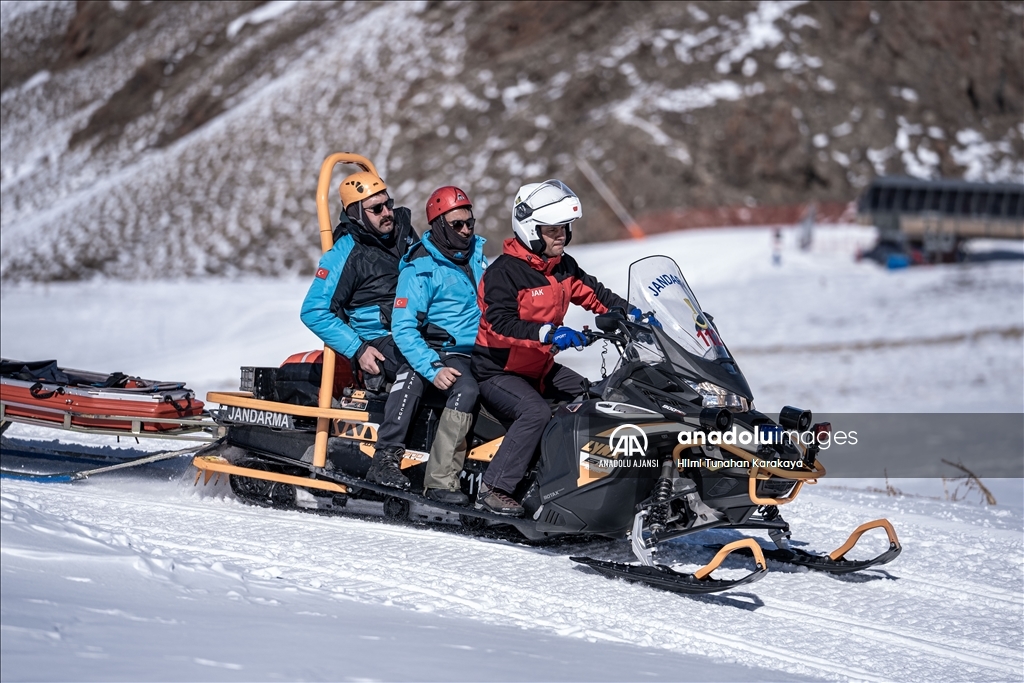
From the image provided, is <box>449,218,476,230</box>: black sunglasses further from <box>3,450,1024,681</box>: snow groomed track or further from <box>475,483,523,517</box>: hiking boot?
<box>3,450,1024,681</box>: snow groomed track

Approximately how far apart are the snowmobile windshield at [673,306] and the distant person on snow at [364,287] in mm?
1465

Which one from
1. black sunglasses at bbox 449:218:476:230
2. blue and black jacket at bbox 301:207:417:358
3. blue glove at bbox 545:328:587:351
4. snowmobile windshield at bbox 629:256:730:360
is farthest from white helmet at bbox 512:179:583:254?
blue and black jacket at bbox 301:207:417:358

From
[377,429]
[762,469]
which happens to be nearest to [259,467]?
[377,429]

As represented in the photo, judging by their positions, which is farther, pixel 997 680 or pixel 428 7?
pixel 428 7

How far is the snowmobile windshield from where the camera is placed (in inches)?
225

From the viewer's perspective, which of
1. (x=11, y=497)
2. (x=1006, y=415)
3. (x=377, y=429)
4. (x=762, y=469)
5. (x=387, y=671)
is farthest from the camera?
(x=1006, y=415)

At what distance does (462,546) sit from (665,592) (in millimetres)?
1148

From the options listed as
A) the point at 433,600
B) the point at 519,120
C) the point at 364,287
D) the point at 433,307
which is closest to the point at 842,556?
the point at 433,600

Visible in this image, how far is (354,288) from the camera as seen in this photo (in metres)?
6.61

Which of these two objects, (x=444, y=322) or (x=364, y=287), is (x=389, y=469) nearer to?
(x=444, y=322)

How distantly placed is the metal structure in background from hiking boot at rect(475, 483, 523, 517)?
19714 mm

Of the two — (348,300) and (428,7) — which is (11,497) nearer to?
(348,300)

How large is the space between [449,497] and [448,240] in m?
1.47

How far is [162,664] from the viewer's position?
3.38 m
